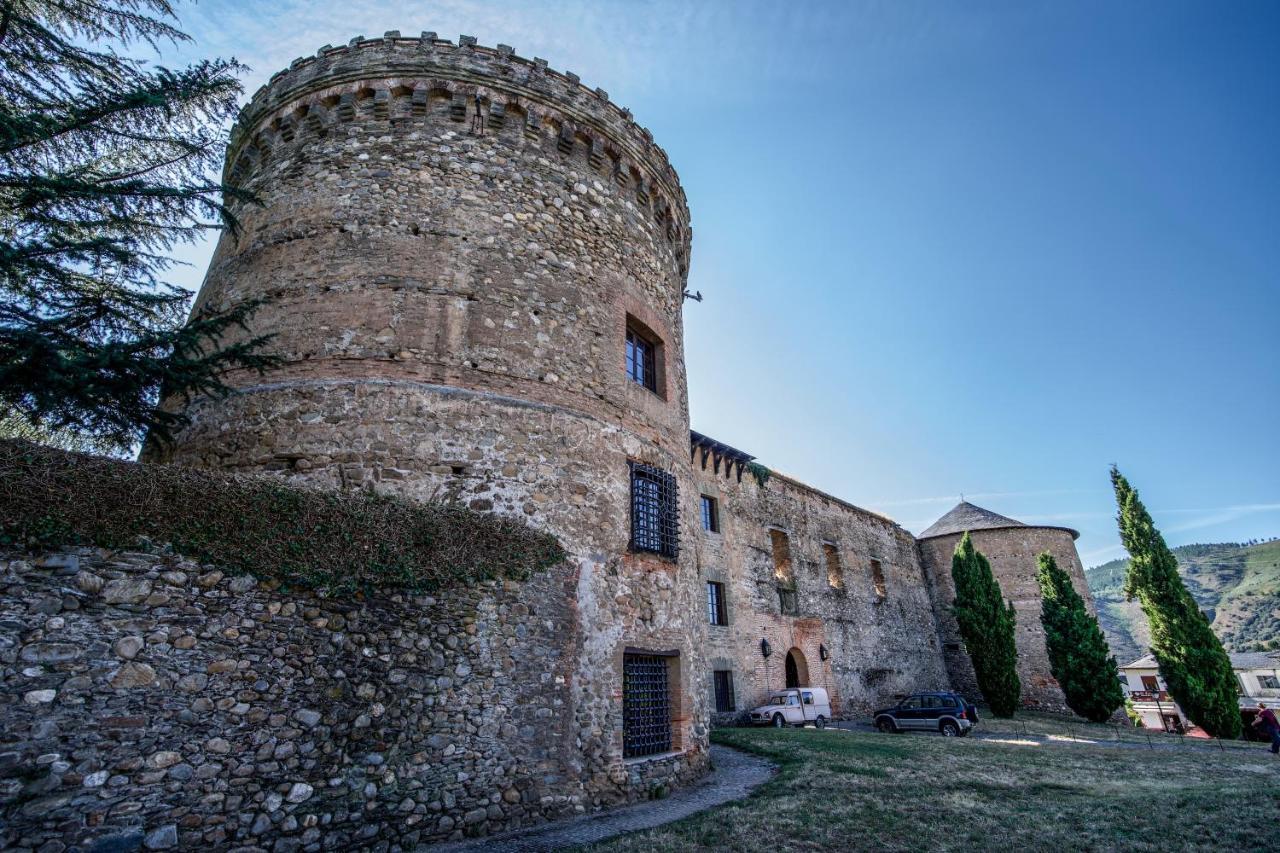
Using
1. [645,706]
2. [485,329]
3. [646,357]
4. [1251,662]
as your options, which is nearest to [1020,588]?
[646,357]

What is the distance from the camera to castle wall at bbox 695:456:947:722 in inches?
720

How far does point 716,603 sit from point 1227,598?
10825cm

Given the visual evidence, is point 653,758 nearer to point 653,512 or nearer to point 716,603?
point 653,512

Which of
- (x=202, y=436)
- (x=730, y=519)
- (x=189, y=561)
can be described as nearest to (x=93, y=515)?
(x=189, y=561)

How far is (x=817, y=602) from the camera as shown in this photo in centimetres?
2181

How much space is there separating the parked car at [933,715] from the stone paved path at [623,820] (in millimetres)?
10923

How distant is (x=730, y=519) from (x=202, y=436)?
49.1 ft

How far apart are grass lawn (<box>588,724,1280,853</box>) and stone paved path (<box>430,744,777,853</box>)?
0.28 meters

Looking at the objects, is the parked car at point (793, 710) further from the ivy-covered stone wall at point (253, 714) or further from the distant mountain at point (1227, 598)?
the distant mountain at point (1227, 598)

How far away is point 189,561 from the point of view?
4512mm

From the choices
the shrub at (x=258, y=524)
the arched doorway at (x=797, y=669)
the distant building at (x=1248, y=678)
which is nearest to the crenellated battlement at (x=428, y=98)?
the shrub at (x=258, y=524)

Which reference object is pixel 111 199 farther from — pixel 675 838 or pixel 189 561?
pixel 675 838

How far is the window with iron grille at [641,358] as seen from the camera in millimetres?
9508

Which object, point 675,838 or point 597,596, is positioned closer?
point 675,838
